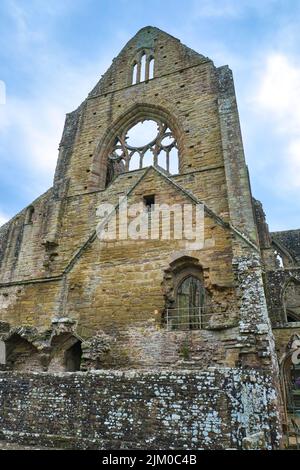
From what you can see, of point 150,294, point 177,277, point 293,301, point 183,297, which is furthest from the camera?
point 293,301

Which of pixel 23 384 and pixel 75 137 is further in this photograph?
pixel 75 137

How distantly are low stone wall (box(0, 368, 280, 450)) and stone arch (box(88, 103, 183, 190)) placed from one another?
28.1ft

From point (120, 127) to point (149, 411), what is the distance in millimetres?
11782

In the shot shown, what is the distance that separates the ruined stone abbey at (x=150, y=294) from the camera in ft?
17.3

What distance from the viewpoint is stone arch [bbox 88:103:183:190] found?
43.2 ft

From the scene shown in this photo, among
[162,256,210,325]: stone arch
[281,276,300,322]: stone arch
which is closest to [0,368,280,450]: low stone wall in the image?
[162,256,210,325]: stone arch

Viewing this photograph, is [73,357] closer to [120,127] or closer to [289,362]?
[289,362]

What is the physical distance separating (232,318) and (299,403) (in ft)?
18.6

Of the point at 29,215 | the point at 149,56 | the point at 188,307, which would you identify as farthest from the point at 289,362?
the point at 149,56

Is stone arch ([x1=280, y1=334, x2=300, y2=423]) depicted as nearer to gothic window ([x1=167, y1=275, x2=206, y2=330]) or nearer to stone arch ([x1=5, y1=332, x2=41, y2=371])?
gothic window ([x1=167, y1=275, x2=206, y2=330])

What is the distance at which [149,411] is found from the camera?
5.29m

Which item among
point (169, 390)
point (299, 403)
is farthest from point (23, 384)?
point (299, 403)
